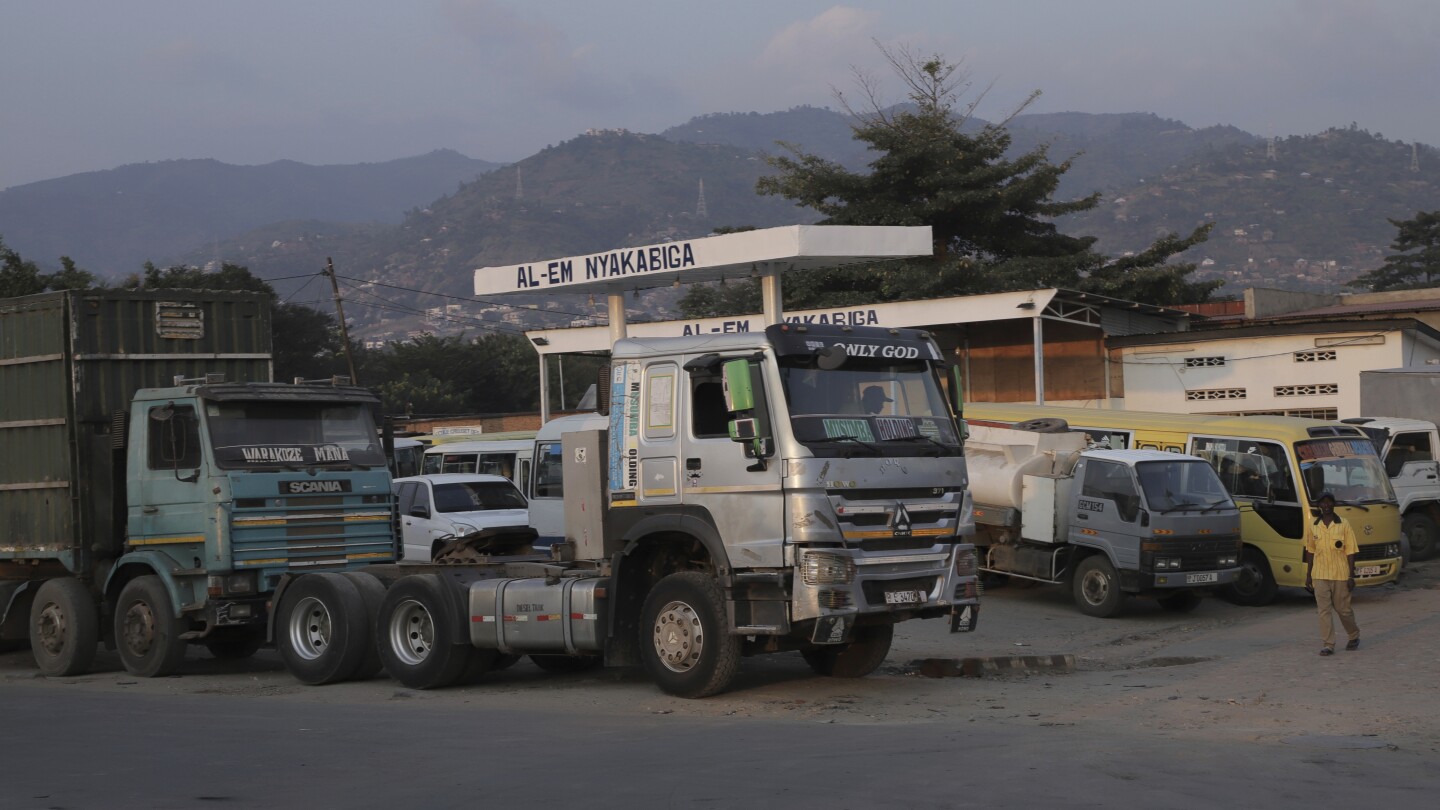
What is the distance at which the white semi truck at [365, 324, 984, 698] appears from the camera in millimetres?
10492

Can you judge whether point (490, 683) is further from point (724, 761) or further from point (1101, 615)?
point (1101, 615)

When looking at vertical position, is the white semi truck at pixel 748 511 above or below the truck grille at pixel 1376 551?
above

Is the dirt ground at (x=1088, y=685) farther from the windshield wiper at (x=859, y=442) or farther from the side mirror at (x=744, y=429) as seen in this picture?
the side mirror at (x=744, y=429)

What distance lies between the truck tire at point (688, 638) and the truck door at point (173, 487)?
15.1 feet

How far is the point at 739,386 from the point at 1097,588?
923cm

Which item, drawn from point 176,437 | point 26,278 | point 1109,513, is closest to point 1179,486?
point 1109,513

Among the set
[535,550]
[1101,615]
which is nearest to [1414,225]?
[1101,615]

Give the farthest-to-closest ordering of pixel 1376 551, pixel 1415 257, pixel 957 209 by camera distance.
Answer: pixel 1415 257, pixel 957 209, pixel 1376 551

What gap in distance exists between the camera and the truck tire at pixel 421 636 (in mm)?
12422

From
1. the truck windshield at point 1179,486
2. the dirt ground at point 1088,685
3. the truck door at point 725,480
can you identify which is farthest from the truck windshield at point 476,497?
the truck door at point 725,480

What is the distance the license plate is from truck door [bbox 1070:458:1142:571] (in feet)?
23.6

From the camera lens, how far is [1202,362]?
99.8 feet

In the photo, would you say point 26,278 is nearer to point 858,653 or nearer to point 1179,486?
point 1179,486

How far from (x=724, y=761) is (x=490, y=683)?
5602mm
